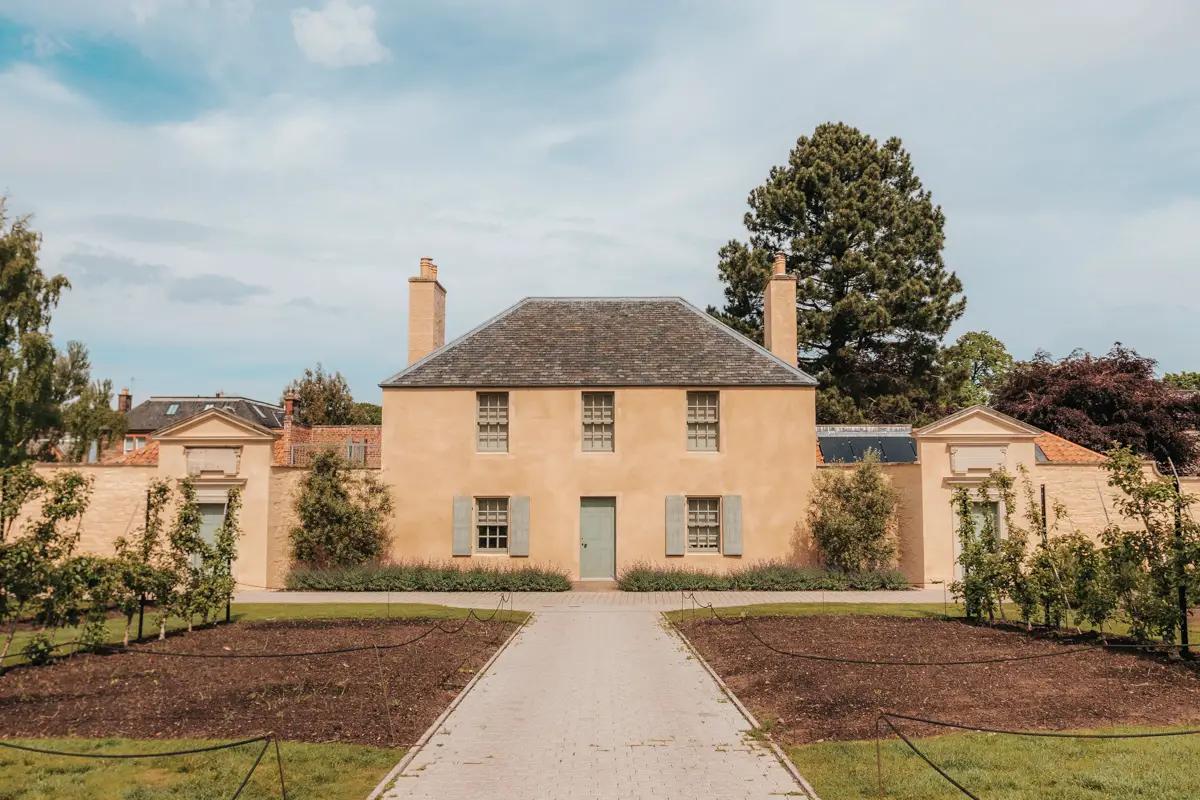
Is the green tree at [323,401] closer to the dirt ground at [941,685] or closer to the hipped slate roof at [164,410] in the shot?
the hipped slate roof at [164,410]

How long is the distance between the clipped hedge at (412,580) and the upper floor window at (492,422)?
3506mm

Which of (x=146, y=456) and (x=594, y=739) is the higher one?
(x=146, y=456)

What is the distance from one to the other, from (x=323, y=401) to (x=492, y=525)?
25108mm

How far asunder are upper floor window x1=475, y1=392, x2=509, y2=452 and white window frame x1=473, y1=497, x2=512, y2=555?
1459 millimetres

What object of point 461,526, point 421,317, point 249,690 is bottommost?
point 249,690

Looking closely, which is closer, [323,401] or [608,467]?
[608,467]

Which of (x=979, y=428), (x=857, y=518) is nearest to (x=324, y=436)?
(x=857, y=518)

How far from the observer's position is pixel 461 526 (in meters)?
25.0

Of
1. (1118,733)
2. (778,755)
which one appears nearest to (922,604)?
(1118,733)

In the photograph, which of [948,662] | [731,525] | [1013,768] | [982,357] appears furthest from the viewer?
[982,357]

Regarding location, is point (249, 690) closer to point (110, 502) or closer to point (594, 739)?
point (594, 739)

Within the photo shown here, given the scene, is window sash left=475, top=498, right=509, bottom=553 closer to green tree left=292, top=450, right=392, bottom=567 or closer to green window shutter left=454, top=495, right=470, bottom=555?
green window shutter left=454, top=495, right=470, bottom=555

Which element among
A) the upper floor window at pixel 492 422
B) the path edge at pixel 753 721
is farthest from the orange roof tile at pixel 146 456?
the path edge at pixel 753 721

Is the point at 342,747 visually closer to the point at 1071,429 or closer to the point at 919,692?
the point at 919,692
